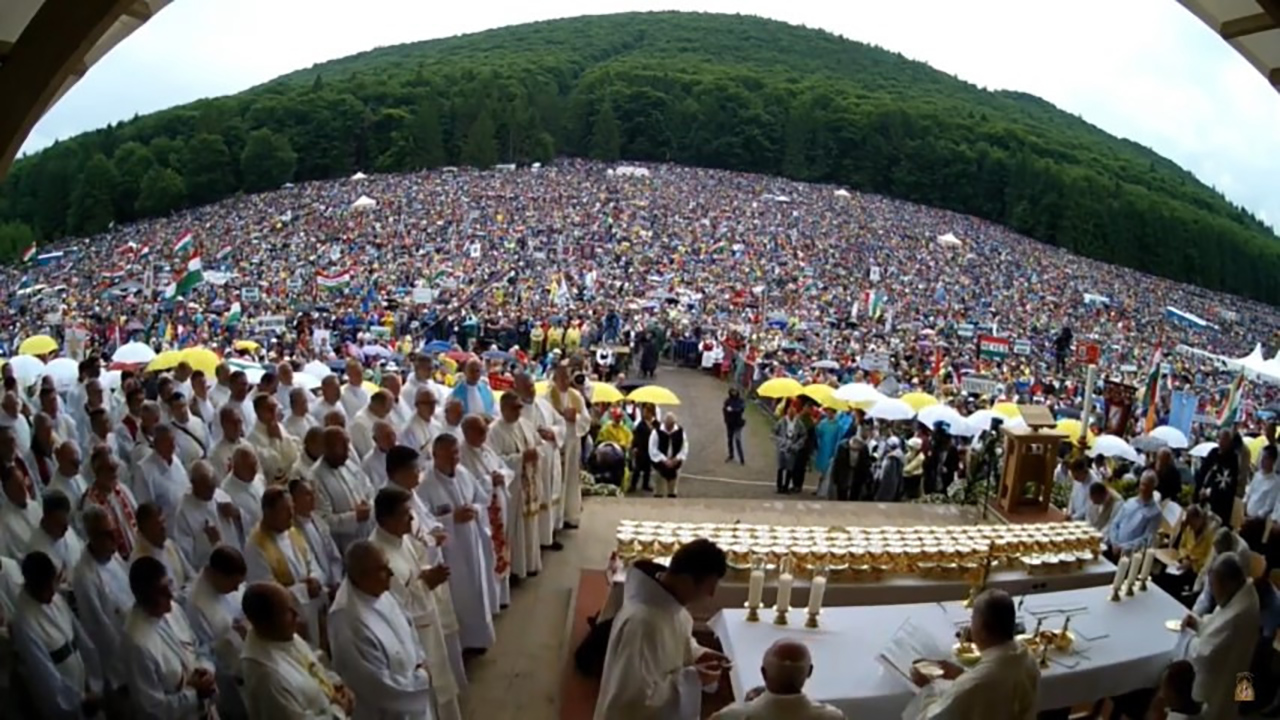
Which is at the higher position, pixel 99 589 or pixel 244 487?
pixel 244 487

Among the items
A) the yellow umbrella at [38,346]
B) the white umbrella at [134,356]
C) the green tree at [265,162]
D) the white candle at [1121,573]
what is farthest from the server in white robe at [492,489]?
the green tree at [265,162]

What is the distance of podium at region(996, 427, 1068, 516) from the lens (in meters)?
8.25

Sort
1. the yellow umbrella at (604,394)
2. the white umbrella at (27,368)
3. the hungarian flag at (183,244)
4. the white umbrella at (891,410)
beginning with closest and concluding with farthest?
1. the white umbrella at (27,368)
2. the yellow umbrella at (604,394)
3. the white umbrella at (891,410)
4. the hungarian flag at (183,244)

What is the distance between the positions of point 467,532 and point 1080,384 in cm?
2242

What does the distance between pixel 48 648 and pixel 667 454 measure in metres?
7.00

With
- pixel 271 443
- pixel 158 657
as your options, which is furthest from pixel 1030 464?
pixel 158 657

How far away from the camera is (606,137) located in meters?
75.8

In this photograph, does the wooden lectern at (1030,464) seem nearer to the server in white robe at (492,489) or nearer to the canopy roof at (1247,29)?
the server in white robe at (492,489)

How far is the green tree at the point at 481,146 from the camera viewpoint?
6762 cm

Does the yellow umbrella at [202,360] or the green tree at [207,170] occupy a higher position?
the green tree at [207,170]

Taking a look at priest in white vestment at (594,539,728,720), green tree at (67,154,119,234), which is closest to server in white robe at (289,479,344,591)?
priest in white vestment at (594,539,728,720)

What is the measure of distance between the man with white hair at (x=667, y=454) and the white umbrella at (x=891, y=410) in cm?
321

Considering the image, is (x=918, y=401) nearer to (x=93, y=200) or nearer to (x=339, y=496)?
(x=339, y=496)

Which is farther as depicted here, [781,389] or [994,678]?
[781,389]
